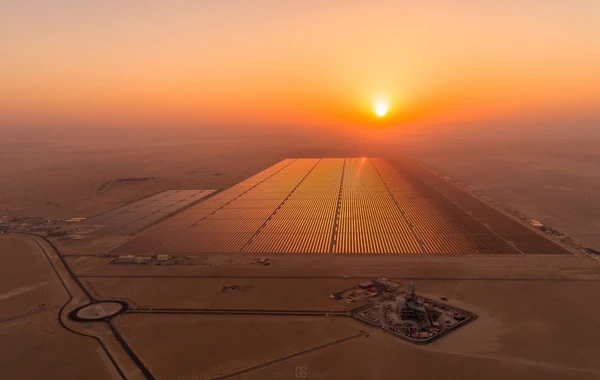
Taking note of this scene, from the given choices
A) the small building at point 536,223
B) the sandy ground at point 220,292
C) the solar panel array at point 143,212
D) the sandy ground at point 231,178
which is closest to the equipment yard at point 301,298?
the sandy ground at point 220,292

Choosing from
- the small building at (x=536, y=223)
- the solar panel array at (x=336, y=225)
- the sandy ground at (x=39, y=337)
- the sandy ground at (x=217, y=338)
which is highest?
the small building at (x=536, y=223)

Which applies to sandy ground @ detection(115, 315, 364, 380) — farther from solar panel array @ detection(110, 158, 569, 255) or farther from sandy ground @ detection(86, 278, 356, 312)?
solar panel array @ detection(110, 158, 569, 255)

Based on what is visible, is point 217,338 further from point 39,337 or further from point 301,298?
point 39,337

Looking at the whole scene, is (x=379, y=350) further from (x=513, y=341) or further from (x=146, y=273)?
(x=146, y=273)

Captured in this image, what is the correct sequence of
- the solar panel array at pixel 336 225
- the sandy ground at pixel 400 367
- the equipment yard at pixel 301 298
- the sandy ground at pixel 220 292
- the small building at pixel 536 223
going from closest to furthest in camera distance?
the sandy ground at pixel 400 367
the equipment yard at pixel 301 298
the sandy ground at pixel 220 292
the solar panel array at pixel 336 225
the small building at pixel 536 223

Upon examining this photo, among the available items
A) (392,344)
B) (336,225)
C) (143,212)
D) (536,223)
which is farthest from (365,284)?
(143,212)

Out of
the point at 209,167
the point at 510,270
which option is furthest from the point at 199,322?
the point at 209,167

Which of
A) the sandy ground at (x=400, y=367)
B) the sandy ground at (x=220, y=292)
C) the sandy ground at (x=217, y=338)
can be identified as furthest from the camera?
the sandy ground at (x=220, y=292)

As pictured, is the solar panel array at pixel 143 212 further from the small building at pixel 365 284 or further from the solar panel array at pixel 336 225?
the small building at pixel 365 284
